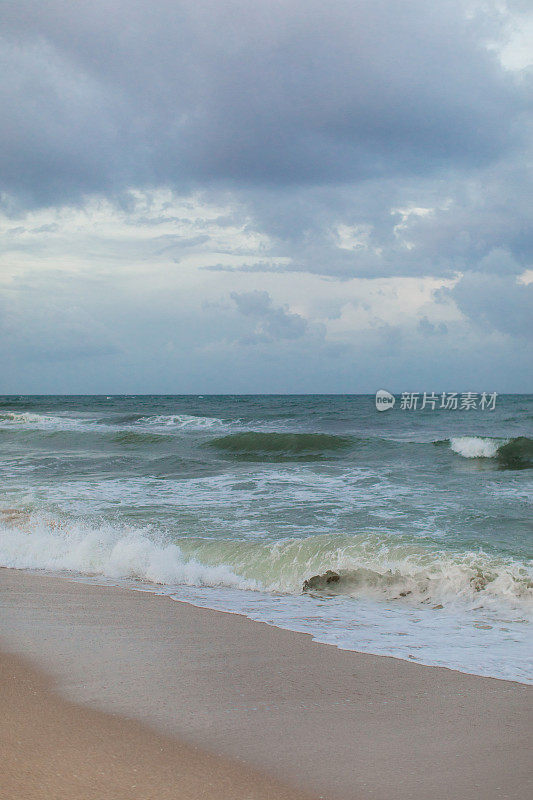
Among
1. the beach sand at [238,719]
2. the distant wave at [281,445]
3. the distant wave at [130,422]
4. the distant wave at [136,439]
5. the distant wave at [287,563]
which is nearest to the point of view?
the beach sand at [238,719]

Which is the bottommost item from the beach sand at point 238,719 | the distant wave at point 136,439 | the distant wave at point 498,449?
the distant wave at point 136,439

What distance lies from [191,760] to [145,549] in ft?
16.3

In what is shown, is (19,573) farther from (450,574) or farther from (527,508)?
(527,508)

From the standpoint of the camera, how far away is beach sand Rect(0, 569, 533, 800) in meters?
2.48

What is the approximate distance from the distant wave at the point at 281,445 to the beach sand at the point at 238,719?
49.4 ft

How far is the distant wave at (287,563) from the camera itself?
20.6ft

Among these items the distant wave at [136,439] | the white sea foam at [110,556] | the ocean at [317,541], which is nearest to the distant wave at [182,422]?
the distant wave at [136,439]

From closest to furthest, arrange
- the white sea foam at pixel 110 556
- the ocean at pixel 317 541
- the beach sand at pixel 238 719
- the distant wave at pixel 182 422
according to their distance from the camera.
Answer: the beach sand at pixel 238 719 < the ocean at pixel 317 541 < the white sea foam at pixel 110 556 < the distant wave at pixel 182 422

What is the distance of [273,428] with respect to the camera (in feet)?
103

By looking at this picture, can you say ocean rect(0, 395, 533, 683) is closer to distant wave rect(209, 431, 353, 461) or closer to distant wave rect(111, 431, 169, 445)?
distant wave rect(209, 431, 353, 461)

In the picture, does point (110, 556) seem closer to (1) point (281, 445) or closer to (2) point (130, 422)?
(1) point (281, 445)

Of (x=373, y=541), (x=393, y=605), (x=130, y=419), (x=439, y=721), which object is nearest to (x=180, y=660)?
(x=439, y=721)

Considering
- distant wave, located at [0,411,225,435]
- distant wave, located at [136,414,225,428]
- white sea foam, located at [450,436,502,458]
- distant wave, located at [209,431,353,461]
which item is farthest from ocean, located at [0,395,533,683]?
distant wave, located at [136,414,225,428]

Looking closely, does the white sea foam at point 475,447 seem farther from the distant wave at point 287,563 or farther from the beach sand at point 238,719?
the beach sand at point 238,719
